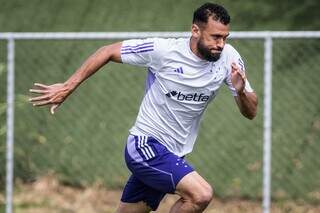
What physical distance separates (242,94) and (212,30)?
48 cm

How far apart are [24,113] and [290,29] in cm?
282

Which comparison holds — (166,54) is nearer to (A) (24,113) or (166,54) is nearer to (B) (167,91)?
(B) (167,91)

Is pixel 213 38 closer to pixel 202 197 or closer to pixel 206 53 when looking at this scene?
pixel 206 53

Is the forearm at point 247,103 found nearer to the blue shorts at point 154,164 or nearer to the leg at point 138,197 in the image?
the blue shorts at point 154,164

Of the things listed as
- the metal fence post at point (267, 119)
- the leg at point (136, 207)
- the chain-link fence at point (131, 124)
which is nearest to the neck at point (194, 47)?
the leg at point (136, 207)

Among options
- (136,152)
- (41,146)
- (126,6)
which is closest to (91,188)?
(41,146)

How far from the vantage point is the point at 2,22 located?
33.2 ft

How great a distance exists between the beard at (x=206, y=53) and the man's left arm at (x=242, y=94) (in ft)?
0.46

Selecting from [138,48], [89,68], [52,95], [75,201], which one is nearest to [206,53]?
[138,48]

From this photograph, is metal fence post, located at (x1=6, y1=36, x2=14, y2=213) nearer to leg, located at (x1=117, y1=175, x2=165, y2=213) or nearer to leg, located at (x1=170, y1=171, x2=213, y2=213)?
leg, located at (x1=117, y1=175, x2=165, y2=213)

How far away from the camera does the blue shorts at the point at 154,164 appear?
20.8 ft

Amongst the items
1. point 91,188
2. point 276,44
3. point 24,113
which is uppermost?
point 276,44

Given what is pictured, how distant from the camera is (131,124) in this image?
9266 millimetres

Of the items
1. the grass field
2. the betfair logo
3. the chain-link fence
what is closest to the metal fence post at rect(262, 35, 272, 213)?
the chain-link fence
